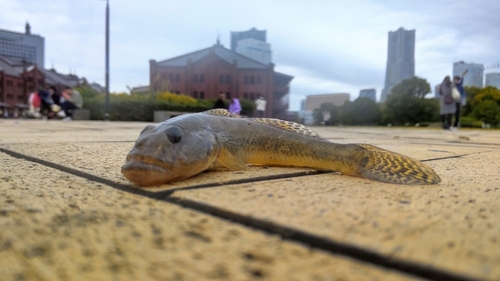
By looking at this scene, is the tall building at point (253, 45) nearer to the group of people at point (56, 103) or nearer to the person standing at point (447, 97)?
the group of people at point (56, 103)

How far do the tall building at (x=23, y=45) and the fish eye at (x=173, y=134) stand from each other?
298ft

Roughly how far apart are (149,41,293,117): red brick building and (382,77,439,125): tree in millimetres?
13946

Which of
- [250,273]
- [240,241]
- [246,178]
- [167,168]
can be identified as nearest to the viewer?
[250,273]

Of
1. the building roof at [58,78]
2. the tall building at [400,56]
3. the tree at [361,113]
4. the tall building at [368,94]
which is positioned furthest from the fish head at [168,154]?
the tall building at [400,56]

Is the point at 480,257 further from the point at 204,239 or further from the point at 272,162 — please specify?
the point at 272,162

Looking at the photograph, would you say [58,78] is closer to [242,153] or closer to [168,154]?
[242,153]

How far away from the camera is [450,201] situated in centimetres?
122

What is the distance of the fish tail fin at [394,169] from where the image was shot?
1584 millimetres

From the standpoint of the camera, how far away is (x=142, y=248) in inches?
31.1

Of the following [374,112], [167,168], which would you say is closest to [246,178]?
[167,168]

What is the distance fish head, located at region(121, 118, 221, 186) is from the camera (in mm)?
1396

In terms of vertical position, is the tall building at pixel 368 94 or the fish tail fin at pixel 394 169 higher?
the tall building at pixel 368 94

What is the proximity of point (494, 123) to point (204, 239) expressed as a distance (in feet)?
126

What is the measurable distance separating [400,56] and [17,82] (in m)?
72.6
